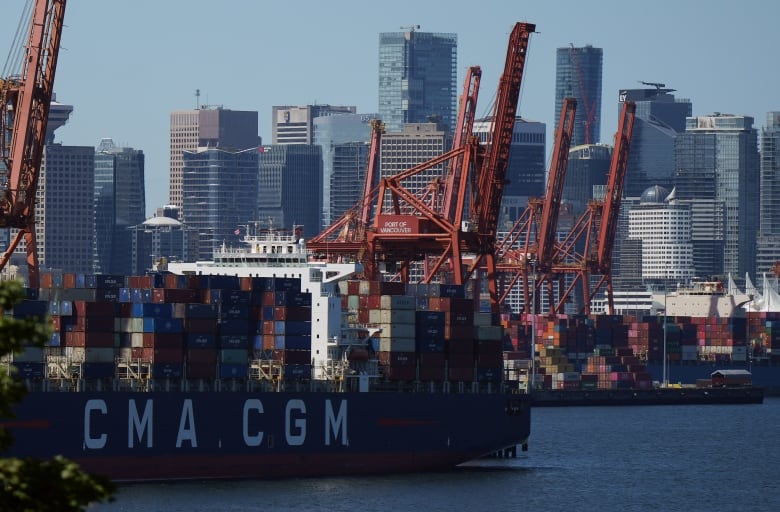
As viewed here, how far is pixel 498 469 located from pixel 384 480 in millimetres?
7113

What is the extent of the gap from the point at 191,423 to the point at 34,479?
1439 inches

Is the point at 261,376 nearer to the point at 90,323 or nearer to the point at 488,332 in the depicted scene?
the point at 90,323

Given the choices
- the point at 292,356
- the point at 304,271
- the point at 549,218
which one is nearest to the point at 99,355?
the point at 292,356

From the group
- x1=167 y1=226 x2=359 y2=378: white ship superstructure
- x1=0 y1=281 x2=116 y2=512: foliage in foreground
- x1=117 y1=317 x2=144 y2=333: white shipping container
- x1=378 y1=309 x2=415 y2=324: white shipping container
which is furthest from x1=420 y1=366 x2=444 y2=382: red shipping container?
x1=0 y1=281 x2=116 y2=512: foliage in foreground

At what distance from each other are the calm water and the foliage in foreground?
3011 cm

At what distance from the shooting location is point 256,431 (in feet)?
176

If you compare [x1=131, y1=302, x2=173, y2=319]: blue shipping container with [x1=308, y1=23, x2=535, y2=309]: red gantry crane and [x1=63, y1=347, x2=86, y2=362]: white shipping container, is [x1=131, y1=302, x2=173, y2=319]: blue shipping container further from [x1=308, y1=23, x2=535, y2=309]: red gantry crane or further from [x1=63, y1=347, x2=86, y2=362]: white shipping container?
[x1=308, y1=23, x2=535, y2=309]: red gantry crane

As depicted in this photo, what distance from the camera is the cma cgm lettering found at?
50188mm

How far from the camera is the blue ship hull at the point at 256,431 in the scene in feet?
162

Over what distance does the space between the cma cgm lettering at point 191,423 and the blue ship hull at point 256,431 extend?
0.03 m

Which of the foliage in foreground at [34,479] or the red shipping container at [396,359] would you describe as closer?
the foliage in foreground at [34,479]

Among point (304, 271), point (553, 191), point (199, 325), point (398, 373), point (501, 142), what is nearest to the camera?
point (199, 325)

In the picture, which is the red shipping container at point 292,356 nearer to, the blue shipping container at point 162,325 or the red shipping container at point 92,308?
the blue shipping container at point 162,325

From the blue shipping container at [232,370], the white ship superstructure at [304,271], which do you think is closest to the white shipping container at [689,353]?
the white ship superstructure at [304,271]
